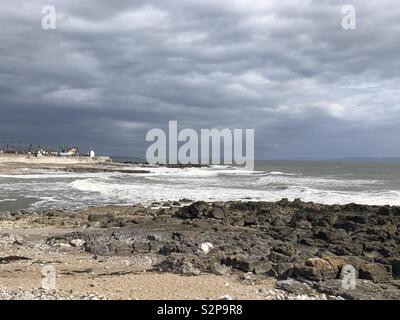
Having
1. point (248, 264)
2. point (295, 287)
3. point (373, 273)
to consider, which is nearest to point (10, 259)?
point (248, 264)

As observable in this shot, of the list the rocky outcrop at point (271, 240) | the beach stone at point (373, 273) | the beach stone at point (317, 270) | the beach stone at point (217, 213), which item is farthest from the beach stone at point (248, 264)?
the beach stone at point (217, 213)

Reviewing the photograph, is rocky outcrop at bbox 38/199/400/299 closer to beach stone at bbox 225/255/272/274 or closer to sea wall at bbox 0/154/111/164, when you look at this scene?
beach stone at bbox 225/255/272/274

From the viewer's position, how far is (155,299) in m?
8.14

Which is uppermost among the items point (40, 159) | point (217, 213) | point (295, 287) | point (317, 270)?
point (40, 159)

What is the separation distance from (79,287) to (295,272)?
4.45 meters

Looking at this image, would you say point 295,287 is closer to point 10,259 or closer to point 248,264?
point 248,264

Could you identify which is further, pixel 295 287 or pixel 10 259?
pixel 10 259

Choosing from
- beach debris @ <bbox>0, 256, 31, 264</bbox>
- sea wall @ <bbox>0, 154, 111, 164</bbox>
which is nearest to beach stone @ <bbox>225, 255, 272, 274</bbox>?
beach debris @ <bbox>0, 256, 31, 264</bbox>

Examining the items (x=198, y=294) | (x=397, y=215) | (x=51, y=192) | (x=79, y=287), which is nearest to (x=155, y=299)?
(x=198, y=294)

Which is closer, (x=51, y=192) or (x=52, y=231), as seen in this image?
(x=52, y=231)

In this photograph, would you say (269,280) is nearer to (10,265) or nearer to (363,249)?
(363,249)

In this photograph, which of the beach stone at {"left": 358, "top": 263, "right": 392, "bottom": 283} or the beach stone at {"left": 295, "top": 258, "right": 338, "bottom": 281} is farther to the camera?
the beach stone at {"left": 358, "top": 263, "right": 392, "bottom": 283}

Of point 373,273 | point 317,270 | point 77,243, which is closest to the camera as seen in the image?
point 317,270

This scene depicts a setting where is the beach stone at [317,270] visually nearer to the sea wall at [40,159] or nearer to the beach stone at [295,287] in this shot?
the beach stone at [295,287]
